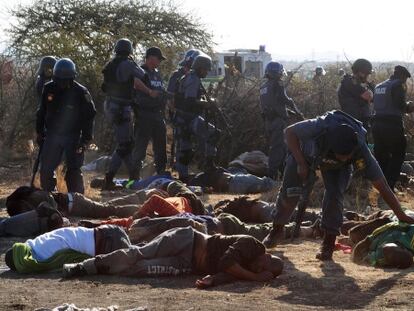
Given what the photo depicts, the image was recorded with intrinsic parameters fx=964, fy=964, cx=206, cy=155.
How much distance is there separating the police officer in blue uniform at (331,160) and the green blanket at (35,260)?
1766mm

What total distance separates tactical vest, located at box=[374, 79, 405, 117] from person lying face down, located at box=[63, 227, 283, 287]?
206 inches

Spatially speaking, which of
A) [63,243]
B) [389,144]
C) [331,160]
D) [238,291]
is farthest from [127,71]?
[238,291]

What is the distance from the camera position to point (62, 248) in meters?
7.03

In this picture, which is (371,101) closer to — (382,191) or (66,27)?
(382,191)

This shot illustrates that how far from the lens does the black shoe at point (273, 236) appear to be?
7789mm

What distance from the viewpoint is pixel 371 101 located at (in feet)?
39.4

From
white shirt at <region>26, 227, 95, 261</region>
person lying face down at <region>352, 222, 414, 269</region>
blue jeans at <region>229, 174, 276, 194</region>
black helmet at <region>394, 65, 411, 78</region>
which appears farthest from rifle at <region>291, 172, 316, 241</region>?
blue jeans at <region>229, 174, 276, 194</region>

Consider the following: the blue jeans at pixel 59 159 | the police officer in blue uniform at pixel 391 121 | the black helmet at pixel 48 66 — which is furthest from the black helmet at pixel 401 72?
the black helmet at pixel 48 66

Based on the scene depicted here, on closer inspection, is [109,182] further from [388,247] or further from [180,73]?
[388,247]

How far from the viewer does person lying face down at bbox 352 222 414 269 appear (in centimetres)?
689

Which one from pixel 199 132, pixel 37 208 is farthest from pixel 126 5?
pixel 37 208

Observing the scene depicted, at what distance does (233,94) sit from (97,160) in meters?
2.63

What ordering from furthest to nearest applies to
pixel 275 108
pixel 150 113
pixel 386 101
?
pixel 275 108, pixel 150 113, pixel 386 101

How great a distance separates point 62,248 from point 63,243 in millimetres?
39
